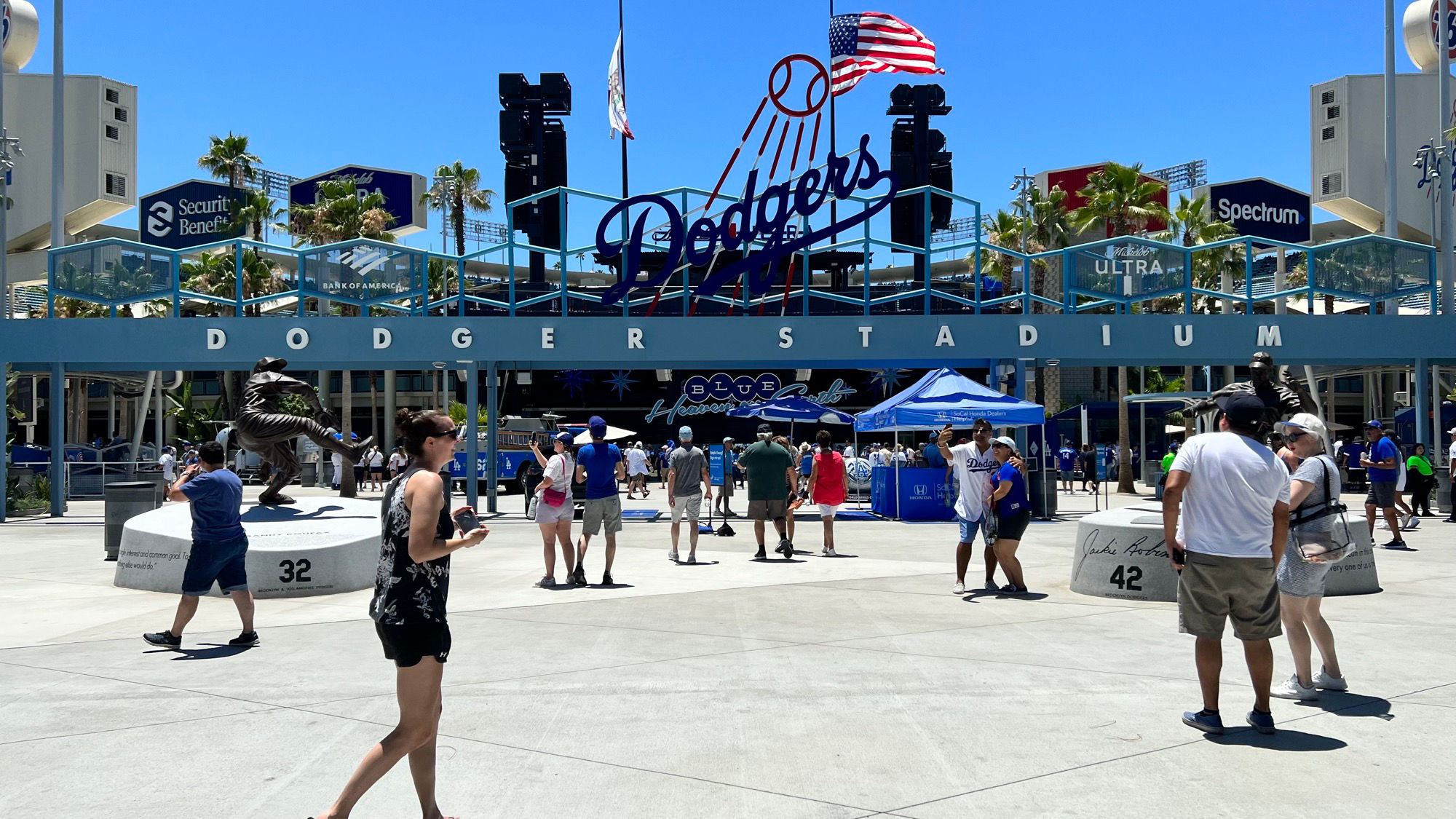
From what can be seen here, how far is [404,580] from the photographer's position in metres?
4.37

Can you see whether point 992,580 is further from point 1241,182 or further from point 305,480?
point 1241,182

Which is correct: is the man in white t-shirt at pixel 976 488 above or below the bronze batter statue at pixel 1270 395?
below

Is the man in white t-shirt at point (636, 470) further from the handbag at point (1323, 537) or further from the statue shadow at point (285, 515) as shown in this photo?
the handbag at point (1323, 537)

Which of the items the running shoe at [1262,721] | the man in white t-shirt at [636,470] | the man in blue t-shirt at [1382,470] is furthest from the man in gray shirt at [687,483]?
the man in white t-shirt at [636,470]

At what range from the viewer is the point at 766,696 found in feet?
22.5

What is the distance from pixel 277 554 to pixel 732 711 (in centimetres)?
665

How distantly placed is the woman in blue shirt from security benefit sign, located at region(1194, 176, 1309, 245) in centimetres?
3752

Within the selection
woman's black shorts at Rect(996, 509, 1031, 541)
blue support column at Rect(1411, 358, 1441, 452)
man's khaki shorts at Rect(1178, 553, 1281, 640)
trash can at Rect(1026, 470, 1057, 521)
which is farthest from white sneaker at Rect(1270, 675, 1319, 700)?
blue support column at Rect(1411, 358, 1441, 452)

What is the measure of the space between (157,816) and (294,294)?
21.5 m

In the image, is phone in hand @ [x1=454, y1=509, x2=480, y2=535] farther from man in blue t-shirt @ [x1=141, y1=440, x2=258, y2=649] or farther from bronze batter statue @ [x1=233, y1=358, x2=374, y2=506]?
bronze batter statue @ [x1=233, y1=358, x2=374, y2=506]

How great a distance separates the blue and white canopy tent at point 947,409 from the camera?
20594 mm

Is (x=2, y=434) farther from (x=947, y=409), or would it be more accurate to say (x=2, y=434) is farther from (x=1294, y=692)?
(x=1294, y=692)

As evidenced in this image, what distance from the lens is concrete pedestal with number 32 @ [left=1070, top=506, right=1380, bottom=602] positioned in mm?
10719

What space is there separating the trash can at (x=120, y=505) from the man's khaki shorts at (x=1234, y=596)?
13598 millimetres
